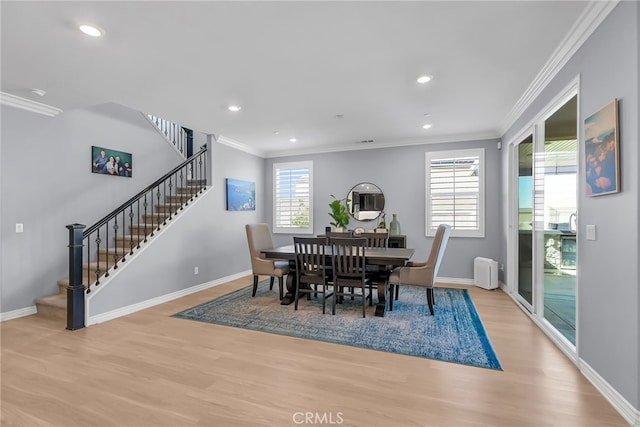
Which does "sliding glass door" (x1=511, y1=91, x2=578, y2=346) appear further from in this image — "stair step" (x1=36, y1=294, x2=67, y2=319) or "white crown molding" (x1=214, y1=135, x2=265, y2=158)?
"stair step" (x1=36, y1=294, x2=67, y2=319)

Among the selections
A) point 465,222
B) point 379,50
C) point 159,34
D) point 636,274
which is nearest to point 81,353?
point 159,34

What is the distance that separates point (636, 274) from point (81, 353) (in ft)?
13.7

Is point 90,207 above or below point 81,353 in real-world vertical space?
above

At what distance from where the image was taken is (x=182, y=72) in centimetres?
306

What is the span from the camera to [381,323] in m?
3.50

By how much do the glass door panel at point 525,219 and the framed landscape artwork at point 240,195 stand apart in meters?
4.71

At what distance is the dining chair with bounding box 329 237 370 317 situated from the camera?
3619 mm

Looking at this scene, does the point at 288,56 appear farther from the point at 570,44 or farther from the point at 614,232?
the point at 614,232

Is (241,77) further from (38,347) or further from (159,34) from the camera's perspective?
(38,347)

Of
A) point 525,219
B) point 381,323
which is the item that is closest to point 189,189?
point 381,323

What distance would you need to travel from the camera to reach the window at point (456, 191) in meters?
5.43

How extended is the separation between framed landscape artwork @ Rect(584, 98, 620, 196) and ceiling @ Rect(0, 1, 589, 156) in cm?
75

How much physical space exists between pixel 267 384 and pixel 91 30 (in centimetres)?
294

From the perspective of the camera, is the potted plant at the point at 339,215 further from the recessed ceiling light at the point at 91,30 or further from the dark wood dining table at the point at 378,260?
the recessed ceiling light at the point at 91,30
